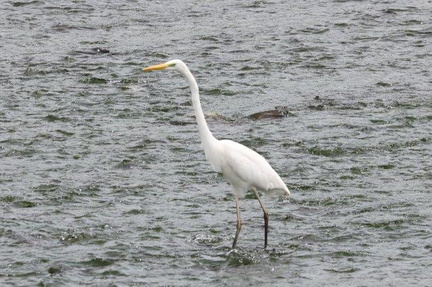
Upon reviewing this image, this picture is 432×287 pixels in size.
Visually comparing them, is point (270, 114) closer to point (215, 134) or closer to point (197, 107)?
point (215, 134)

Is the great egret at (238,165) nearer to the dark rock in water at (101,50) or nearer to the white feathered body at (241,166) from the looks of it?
the white feathered body at (241,166)

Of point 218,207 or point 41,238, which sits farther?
point 218,207

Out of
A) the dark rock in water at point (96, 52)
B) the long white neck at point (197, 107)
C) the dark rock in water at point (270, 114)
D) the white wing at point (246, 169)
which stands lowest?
the dark rock in water at point (270, 114)

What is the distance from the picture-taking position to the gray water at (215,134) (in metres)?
9.73

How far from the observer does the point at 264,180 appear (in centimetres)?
1023

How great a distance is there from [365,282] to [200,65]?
830cm

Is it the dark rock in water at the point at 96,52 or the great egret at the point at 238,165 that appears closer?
the great egret at the point at 238,165

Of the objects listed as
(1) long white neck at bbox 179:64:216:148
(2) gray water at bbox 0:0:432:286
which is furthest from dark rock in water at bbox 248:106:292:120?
(1) long white neck at bbox 179:64:216:148

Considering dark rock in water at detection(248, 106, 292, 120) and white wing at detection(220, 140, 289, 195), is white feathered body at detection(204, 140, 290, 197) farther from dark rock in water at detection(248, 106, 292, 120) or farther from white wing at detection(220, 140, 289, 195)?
dark rock in water at detection(248, 106, 292, 120)

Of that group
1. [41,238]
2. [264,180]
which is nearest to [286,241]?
[264,180]

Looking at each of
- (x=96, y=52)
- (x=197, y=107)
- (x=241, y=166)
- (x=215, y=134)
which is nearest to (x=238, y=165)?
(x=241, y=166)

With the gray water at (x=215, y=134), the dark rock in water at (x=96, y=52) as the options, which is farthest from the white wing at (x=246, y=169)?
the dark rock in water at (x=96, y=52)

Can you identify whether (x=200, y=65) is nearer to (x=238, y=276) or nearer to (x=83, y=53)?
(x=83, y=53)

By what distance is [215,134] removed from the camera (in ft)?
45.6
